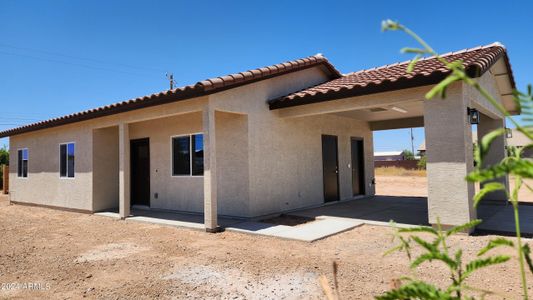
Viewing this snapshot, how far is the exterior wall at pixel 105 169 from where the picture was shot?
36.7 ft

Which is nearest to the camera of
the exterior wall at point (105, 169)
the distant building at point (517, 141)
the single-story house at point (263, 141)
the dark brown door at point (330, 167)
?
the distant building at point (517, 141)

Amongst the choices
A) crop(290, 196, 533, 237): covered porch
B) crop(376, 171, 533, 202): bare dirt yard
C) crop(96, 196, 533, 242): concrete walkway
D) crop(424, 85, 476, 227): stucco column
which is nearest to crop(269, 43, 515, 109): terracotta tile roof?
crop(424, 85, 476, 227): stucco column

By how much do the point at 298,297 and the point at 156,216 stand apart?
6.83 m

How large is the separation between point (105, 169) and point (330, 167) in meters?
7.47

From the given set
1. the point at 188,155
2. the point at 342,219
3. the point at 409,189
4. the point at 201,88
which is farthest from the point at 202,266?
the point at 409,189

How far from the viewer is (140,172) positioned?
39.0 feet

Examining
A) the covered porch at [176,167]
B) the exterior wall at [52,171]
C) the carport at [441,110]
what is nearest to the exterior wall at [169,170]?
the covered porch at [176,167]

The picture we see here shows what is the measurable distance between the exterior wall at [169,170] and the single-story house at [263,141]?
0.03m

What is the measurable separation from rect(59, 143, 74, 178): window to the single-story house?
0.04m

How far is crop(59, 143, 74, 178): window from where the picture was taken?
12.1 meters

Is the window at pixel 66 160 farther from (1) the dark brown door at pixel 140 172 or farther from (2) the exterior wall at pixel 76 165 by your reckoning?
(1) the dark brown door at pixel 140 172

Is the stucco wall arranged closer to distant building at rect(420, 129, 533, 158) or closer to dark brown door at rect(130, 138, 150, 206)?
dark brown door at rect(130, 138, 150, 206)

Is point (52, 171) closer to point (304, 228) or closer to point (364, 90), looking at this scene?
point (304, 228)

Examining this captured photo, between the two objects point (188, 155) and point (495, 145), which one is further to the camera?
point (495, 145)
